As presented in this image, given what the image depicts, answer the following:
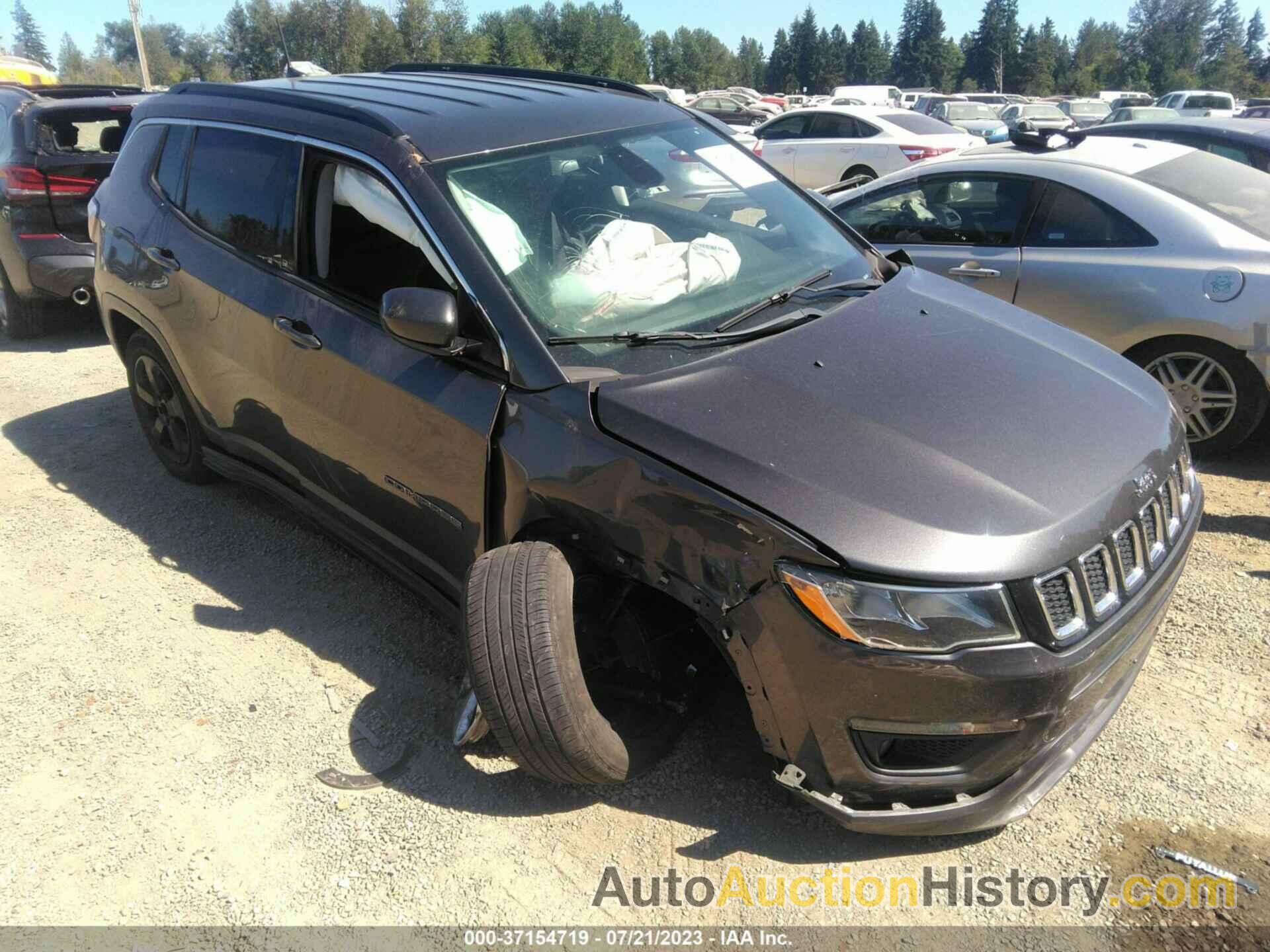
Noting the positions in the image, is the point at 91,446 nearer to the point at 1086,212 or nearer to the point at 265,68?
the point at 1086,212

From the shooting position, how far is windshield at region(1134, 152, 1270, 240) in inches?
194

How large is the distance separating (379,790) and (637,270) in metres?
1.81

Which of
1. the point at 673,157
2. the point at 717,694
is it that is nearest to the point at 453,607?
the point at 717,694

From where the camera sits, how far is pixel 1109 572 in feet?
8.04

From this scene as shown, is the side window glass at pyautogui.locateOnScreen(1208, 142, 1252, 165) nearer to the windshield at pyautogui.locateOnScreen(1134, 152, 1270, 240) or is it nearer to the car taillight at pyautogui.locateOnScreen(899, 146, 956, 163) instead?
the windshield at pyautogui.locateOnScreen(1134, 152, 1270, 240)

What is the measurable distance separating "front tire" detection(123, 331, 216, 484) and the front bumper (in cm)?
323

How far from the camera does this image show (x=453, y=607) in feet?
10.4

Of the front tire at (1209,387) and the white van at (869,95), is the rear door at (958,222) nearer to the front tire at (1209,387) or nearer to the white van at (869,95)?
the front tire at (1209,387)

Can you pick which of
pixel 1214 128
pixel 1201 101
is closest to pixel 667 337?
pixel 1214 128

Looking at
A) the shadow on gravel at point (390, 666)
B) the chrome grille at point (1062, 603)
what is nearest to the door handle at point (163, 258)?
the shadow on gravel at point (390, 666)

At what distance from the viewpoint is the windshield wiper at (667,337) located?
285 cm

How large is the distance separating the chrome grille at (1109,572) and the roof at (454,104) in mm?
2178

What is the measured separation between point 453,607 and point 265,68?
2082 inches

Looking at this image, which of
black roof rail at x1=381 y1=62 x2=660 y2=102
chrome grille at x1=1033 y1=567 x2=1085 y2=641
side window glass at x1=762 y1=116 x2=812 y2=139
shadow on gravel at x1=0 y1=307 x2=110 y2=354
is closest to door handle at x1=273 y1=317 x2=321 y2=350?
black roof rail at x1=381 y1=62 x2=660 y2=102
